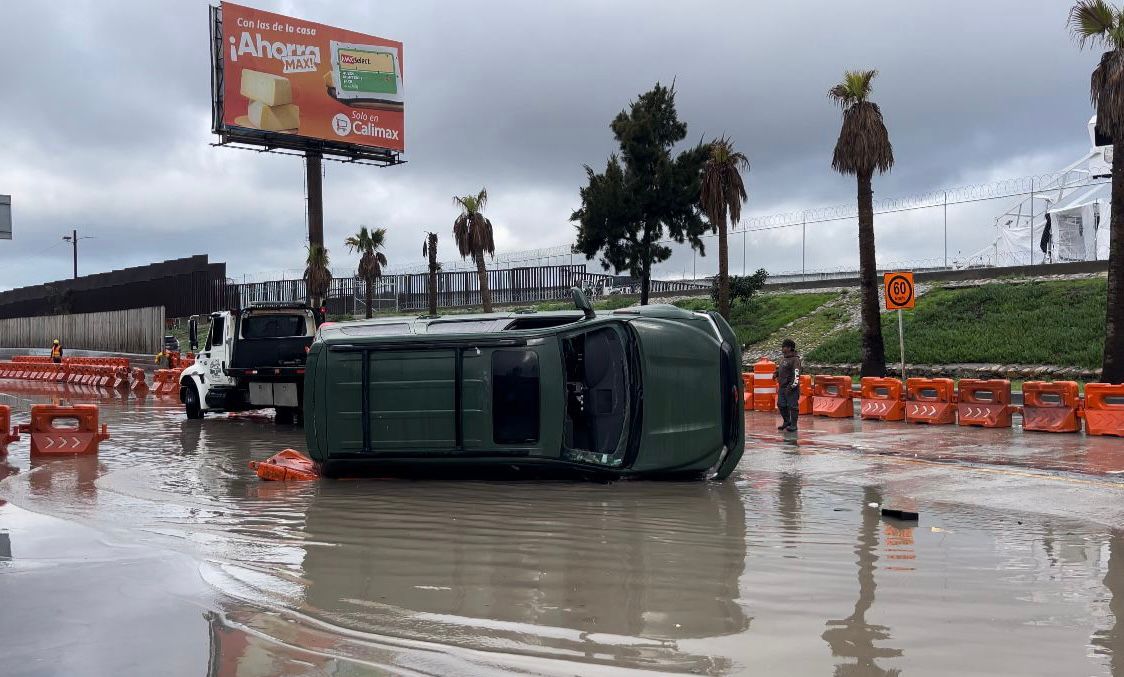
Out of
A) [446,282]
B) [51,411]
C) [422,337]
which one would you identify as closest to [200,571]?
[422,337]

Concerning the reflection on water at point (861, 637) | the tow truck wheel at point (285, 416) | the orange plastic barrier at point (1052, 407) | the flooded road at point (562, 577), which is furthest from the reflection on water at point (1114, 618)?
the tow truck wheel at point (285, 416)

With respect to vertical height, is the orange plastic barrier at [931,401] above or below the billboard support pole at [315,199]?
below

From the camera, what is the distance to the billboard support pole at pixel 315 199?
55281 mm

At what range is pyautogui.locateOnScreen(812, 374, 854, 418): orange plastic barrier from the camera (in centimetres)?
2025

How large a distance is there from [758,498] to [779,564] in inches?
129

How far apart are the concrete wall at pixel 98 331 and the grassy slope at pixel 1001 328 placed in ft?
127

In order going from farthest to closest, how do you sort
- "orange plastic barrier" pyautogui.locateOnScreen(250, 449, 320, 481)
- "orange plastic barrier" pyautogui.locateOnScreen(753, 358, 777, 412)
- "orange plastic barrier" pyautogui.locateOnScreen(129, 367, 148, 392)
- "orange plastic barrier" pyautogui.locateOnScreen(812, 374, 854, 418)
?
"orange plastic barrier" pyautogui.locateOnScreen(129, 367, 148, 392)
"orange plastic barrier" pyautogui.locateOnScreen(753, 358, 777, 412)
"orange plastic barrier" pyautogui.locateOnScreen(812, 374, 854, 418)
"orange plastic barrier" pyautogui.locateOnScreen(250, 449, 320, 481)

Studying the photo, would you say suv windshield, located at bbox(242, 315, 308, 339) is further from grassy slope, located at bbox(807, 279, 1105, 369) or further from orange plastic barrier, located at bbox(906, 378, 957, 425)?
grassy slope, located at bbox(807, 279, 1105, 369)

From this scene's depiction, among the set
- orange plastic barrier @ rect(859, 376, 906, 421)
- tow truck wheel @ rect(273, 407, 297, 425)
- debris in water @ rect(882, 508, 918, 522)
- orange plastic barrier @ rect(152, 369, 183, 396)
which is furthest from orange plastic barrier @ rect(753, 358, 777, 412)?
orange plastic barrier @ rect(152, 369, 183, 396)

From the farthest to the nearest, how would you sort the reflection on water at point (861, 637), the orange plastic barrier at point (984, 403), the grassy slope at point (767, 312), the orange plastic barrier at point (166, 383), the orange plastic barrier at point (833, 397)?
the grassy slope at point (767, 312) < the orange plastic barrier at point (166, 383) < the orange plastic barrier at point (833, 397) < the orange plastic barrier at point (984, 403) < the reflection on water at point (861, 637)

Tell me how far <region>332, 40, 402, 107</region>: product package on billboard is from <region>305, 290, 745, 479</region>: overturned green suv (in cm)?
4595

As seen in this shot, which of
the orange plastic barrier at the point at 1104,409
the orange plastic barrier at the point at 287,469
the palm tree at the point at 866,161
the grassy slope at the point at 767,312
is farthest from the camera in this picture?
the grassy slope at the point at 767,312

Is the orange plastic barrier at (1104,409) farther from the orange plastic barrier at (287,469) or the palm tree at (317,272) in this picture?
the palm tree at (317,272)

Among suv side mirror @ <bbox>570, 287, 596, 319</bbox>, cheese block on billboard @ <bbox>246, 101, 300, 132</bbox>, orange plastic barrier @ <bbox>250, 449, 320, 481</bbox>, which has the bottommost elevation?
orange plastic barrier @ <bbox>250, 449, 320, 481</bbox>
